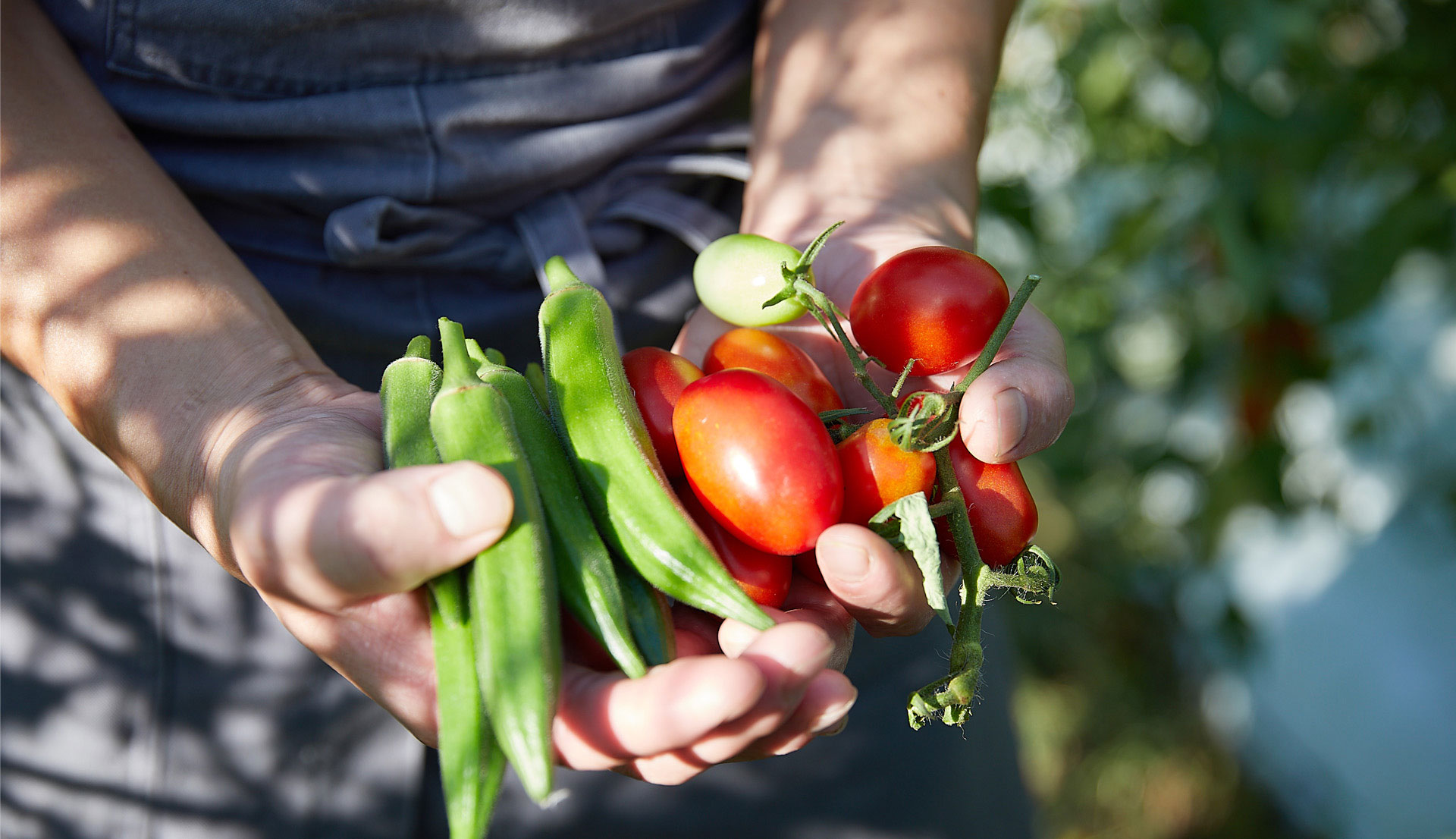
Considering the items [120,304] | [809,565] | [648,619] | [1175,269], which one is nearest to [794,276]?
[809,565]

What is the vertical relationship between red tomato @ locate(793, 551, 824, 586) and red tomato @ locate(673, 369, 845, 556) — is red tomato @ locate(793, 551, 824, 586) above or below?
below

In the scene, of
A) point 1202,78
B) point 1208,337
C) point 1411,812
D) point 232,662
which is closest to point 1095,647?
point 1411,812

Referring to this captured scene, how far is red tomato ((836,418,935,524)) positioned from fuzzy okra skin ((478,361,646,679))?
0.35 m

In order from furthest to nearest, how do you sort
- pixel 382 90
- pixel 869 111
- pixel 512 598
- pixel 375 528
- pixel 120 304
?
pixel 869 111
pixel 382 90
pixel 120 304
pixel 512 598
pixel 375 528

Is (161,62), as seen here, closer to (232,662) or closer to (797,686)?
(232,662)

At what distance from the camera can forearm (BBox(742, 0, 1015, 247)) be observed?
6.07ft

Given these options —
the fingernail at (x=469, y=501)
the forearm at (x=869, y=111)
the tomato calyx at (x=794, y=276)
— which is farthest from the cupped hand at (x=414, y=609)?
the forearm at (x=869, y=111)

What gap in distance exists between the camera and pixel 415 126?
160cm

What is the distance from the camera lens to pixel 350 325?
169 cm

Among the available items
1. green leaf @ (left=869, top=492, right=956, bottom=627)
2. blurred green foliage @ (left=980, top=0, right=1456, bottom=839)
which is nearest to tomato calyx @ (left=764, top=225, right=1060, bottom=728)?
green leaf @ (left=869, top=492, right=956, bottom=627)

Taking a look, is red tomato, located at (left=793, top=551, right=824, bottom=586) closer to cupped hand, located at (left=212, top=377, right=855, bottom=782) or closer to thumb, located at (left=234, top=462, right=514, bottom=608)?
cupped hand, located at (left=212, top=377, right=855, bottom=782)

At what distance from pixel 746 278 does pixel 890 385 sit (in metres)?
0.32

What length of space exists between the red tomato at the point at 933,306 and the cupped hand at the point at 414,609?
1.73 ft

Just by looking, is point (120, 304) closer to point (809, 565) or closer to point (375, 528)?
point (375, 528)
